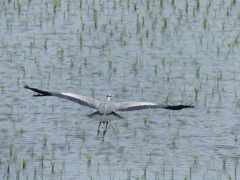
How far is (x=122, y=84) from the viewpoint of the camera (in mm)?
16484

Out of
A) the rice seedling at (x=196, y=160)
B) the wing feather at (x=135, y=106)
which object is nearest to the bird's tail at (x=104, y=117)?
the wing feather at (x=135, y=106)

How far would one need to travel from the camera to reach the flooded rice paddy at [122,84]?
1262 centimetres

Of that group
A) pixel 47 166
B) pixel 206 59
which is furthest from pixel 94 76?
pixel 47 166

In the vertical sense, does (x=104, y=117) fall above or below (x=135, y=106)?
below

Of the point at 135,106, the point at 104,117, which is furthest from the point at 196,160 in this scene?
the point at 104,117

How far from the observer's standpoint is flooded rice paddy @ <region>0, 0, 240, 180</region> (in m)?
12.6

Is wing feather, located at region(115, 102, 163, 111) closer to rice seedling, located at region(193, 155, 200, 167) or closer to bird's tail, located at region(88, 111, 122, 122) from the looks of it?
bird's tail, located at region(88, 111, 122, 122)

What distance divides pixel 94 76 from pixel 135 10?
501 cm

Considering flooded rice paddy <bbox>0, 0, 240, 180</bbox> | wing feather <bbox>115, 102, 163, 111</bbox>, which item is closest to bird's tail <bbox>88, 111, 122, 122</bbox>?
wing feather <bbox>115, 102, 163, 111</bbox>

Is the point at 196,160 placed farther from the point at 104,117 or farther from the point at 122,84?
the point at 122,84

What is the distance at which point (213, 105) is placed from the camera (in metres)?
15.5

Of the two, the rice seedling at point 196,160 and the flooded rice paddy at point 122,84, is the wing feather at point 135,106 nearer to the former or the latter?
the flooded rice paddy at point 122,84

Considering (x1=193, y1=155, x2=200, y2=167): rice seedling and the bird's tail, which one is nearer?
the bird's tail

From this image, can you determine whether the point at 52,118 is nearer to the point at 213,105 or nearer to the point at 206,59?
the point at 213,105
